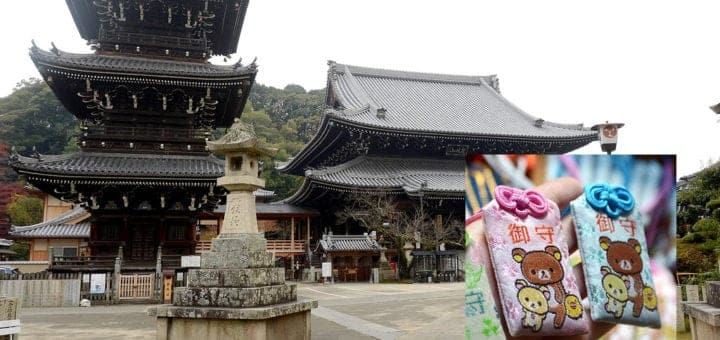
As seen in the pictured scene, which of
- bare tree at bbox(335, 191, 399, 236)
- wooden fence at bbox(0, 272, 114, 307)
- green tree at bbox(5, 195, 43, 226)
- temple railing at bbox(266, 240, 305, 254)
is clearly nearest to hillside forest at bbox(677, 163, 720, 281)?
bare tree at bbox(335, 191, 399, 236)

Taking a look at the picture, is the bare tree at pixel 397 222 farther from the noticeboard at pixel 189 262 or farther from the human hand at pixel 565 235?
the human hand at pixel 565 235

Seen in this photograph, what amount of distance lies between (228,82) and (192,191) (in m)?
3.80

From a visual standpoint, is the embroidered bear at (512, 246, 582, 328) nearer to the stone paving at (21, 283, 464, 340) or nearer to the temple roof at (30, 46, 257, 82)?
the stone paving at (21, 283, 464, 340)

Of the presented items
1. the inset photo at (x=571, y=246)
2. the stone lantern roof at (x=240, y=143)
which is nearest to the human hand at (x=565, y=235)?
the inset photo at (x=571, y=246)

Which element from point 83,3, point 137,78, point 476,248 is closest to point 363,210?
point 137,78

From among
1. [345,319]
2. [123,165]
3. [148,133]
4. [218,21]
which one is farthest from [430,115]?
[345,319]

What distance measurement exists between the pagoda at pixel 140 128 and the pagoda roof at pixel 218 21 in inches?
3.8

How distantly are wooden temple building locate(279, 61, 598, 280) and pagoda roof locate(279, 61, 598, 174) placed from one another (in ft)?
0.21

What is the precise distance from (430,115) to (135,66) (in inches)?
684

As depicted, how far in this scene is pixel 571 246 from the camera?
171 inches

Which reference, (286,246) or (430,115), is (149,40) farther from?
(430,115)

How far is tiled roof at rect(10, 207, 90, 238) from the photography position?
2938 cm

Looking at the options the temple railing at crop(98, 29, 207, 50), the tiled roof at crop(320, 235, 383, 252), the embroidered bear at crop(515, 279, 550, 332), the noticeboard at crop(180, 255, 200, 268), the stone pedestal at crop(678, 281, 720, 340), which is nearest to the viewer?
the embroidered bear at crop(515, 279, 550, 332)

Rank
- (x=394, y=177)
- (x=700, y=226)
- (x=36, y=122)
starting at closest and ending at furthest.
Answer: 1. (x=700, y=226)
2. (x=394, y=177)
3. (x=36, y=122)
